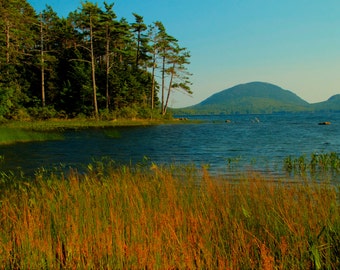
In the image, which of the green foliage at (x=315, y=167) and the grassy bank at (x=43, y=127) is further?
the grassy bank at (x=43, y=127)

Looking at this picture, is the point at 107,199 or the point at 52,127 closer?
the point at 107,199

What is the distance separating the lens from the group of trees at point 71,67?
3884 cm

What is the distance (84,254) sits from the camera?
395cm

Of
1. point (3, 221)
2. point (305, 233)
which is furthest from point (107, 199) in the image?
point (305, 233)

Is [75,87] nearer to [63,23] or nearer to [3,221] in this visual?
[63,23]

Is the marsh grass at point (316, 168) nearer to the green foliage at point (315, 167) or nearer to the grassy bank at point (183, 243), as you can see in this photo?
the green foliage at point (315, 167)

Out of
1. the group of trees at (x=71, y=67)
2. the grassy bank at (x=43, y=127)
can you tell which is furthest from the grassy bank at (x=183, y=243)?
the group of trees at (x=71, y=67)

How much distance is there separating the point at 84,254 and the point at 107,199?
8.38ft

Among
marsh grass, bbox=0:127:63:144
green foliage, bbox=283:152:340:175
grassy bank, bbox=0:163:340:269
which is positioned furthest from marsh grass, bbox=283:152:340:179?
marsh grass, bbox=0:127:63:144

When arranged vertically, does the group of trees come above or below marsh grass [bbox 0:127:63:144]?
above

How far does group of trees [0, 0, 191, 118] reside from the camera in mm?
Result: 38844

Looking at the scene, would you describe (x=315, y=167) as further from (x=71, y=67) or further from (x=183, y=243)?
(x=71, y=67)

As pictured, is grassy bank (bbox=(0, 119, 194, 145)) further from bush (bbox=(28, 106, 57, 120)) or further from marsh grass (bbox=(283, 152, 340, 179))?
marsh grass (bbox=(283, 152, 340, 179))

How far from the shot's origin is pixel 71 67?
150 ft
